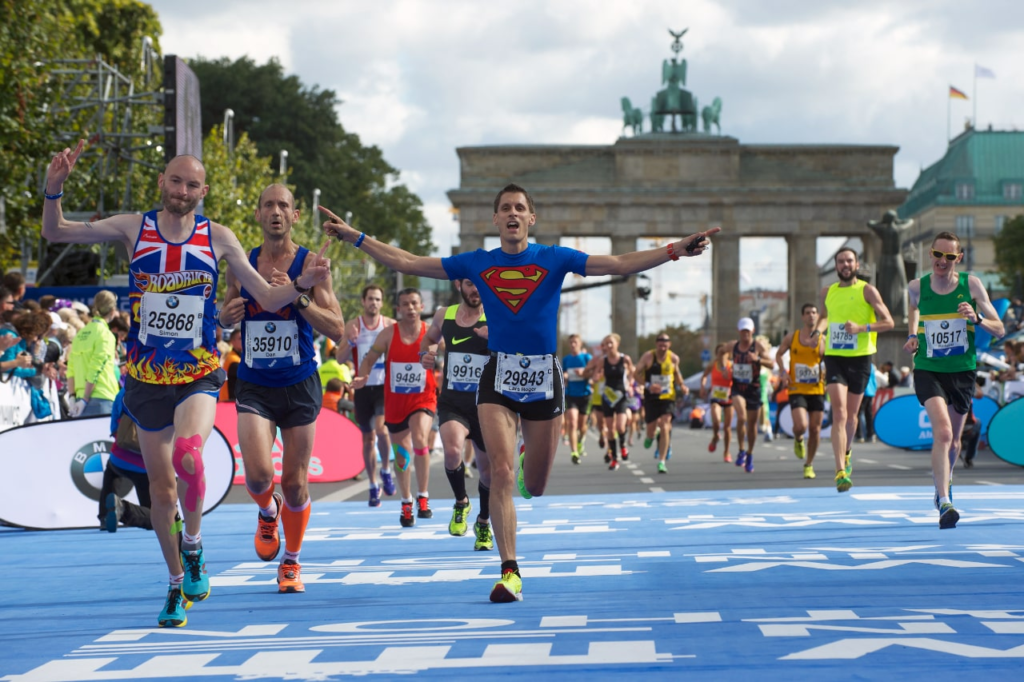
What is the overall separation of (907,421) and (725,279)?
65453 mm

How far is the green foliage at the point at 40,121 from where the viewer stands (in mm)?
24531

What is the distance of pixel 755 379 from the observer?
21.8m

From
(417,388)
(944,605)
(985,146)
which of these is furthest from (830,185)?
(944,605)

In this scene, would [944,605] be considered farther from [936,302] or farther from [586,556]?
[936,302]

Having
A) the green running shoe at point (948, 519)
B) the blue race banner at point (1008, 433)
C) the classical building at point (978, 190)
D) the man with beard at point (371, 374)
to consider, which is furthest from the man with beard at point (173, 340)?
the classical building at point (978, 190)

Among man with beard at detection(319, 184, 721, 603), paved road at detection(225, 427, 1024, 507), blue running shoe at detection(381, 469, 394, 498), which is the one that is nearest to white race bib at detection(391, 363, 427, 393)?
blue running shoe at detection(381, 469, 394, 498)

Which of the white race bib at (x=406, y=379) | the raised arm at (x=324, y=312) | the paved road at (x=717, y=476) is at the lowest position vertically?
the paved road at (x=717, y=476)

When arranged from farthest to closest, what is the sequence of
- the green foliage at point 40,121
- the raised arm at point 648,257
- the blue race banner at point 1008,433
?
the green foliage at point 40,121 < the blue race banner at point 1008,433 < the raised arm at point 648,257

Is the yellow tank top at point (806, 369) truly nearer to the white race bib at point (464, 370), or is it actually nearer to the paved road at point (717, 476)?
the paved road at point (717, 476)

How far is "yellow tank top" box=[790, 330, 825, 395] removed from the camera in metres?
18.1

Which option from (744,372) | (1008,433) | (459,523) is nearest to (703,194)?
(744,372)

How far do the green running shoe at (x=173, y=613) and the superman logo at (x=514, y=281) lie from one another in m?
2.13

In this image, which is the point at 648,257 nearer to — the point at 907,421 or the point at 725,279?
the point at 907,421

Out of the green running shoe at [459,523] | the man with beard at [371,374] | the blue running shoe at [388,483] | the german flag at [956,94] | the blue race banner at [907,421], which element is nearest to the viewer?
the green running shoe at [459,523]
